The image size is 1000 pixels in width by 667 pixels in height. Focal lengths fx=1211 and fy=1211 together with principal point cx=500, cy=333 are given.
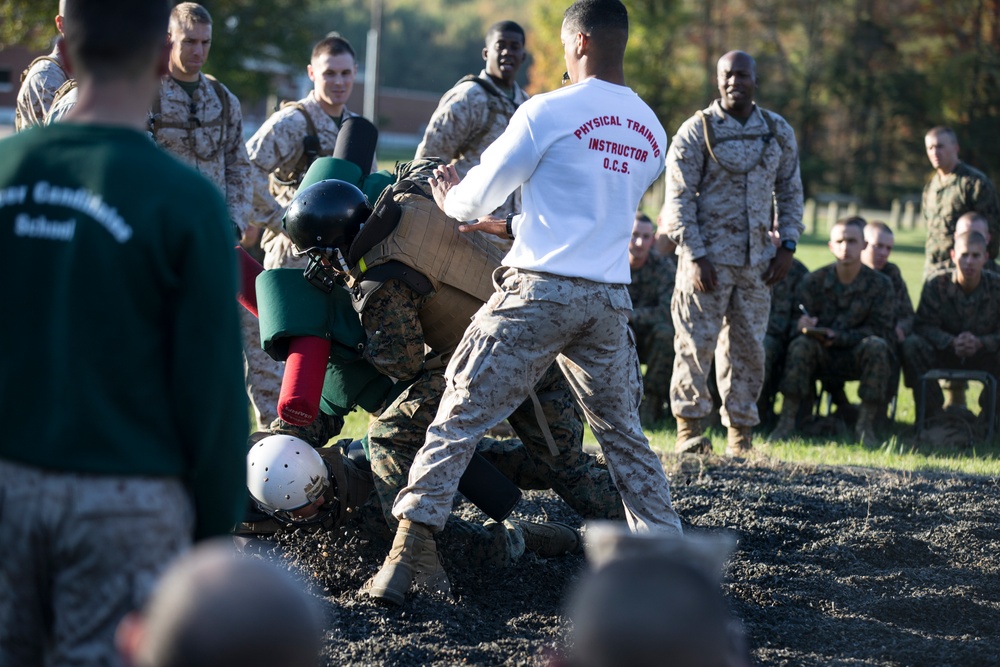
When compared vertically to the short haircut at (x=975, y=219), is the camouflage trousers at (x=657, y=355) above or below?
below

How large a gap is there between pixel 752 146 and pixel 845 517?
2838 mm

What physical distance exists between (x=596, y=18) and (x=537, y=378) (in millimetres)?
1433

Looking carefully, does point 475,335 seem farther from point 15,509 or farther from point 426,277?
point 15,509

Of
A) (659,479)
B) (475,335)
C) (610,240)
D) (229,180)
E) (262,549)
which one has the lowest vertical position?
(262,549)

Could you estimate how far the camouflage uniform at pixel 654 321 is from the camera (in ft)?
32.2

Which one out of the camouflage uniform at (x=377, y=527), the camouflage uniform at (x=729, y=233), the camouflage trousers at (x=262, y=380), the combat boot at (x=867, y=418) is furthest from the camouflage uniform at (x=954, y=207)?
the camouflage uniform at (x=377, y=527)

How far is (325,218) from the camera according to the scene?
4891mm

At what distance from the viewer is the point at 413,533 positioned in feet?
15.9

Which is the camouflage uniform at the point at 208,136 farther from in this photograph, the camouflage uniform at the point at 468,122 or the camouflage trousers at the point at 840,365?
the camouflage trousers at the point at 840,365

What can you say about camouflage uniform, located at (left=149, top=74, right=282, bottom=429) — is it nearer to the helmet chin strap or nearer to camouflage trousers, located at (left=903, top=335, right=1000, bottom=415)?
the helmet chin strap

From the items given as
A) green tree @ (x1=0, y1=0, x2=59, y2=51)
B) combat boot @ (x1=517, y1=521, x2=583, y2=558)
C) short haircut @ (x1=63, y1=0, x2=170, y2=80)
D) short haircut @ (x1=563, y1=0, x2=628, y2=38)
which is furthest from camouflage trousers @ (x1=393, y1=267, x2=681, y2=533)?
green tree @ (x1=0, y1=0, x2=59, y2=51)

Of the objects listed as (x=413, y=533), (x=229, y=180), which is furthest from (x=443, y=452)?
(x=229, y=180)

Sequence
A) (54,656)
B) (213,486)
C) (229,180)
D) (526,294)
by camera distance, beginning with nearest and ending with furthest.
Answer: (54,656), (213,486), (526,294), (229,180)

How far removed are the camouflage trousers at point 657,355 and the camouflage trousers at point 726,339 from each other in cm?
134
